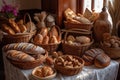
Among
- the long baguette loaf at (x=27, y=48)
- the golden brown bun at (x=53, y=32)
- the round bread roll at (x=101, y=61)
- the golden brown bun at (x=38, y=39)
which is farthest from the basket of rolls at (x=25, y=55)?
the round bread roll at (x=101, y=61)

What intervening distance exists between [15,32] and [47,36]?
0.26m

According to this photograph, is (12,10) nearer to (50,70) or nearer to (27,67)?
(27,67)

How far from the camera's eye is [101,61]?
1258 mm

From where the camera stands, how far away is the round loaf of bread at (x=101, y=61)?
1260 millimetres

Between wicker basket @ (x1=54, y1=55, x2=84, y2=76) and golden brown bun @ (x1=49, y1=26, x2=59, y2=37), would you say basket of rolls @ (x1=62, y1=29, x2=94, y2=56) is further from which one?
wicker basket @ (x1=54, y1=55, x2=84, y2=76)

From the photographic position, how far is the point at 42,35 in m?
1.52

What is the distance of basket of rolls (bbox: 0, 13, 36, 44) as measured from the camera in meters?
1.48

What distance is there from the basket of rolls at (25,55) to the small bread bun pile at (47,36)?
125 mm

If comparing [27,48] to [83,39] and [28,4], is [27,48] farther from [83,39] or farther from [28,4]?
[28,4]

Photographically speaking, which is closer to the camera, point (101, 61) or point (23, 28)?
point (101, 61)

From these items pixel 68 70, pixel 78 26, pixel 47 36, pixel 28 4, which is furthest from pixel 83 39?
pixel 28 4

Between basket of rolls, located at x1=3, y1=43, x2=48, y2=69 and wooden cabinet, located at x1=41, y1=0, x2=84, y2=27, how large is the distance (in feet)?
1.51

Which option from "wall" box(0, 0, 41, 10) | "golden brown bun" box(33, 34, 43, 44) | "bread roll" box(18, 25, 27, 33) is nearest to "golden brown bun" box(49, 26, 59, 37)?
"golden brown bun" box(33, 34, 43, 44)

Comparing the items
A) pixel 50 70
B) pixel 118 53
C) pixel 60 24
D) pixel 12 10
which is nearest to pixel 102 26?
pixel 118 53
